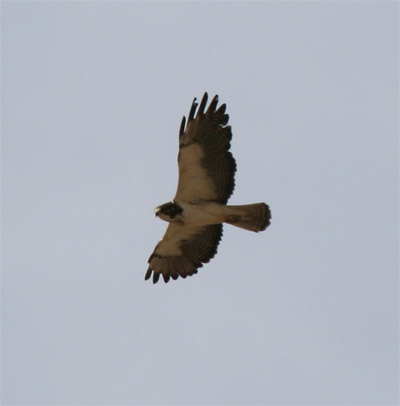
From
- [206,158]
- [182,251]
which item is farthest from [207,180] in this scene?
[182,251]

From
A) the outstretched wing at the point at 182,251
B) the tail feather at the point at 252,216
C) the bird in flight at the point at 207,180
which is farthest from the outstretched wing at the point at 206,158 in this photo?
the outstretched wing at the point at 182,251

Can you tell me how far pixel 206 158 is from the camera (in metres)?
21.1

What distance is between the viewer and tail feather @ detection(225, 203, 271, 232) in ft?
69.7

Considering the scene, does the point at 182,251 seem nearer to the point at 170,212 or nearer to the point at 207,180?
the point at 170,212

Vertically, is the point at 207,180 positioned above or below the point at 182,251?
above

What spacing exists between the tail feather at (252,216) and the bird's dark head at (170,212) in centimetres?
87

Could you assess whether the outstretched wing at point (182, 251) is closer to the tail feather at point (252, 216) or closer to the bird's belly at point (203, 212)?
the bird's belly at point (203, 212)

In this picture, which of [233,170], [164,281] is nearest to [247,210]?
[233,170]

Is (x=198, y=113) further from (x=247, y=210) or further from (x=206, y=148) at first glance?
(x=247, y=210)

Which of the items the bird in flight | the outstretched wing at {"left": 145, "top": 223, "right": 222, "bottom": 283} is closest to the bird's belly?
the bird in flight

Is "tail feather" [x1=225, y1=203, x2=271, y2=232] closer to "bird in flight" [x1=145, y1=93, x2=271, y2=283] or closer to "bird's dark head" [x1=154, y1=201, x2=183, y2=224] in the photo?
"bird in flight" [x1=145, y1=93, x2=271, y2=283]

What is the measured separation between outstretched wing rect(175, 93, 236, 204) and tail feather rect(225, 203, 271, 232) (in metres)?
0.31

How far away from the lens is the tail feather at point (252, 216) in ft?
69.7

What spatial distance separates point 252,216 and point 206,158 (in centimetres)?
131
